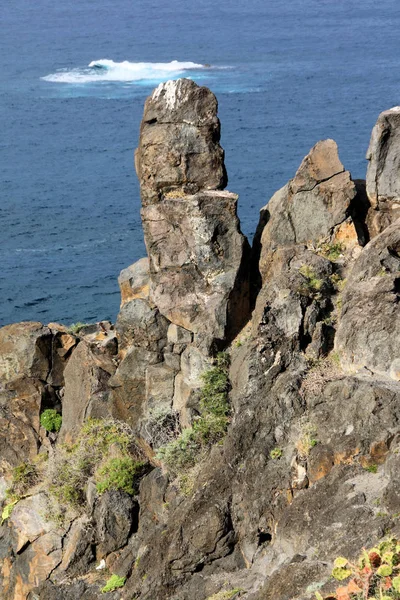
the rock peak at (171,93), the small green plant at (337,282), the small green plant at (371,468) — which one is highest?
the rock peak at (171,93)

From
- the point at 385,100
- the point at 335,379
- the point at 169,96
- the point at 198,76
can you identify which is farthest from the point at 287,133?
the point at 335,379

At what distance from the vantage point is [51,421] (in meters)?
41.6

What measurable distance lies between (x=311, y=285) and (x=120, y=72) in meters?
127

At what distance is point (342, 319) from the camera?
32062 millimetres

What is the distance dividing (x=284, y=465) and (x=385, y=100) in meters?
100

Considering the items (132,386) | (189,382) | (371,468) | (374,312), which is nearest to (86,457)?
(132,386)

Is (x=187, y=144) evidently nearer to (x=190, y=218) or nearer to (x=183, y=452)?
(x=190, y=218)

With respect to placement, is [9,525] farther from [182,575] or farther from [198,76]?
[198,76]

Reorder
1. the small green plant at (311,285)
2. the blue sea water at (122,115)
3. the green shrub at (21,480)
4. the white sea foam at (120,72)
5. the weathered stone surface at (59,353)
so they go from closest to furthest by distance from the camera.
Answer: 1. the small green plant at (311,285)
2. the green shrub at (21,480)
3. the weathered stone surface at (59,353)
4. the blue sea water at (122,115)
5. the white sea foam at (120,72)

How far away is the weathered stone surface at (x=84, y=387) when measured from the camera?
3888 centimetres

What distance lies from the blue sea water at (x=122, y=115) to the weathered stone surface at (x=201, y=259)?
129ft

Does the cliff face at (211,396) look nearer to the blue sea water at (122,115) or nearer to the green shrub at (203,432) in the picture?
the green shrub at (203,432)

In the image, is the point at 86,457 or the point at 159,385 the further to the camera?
the point at 86,457

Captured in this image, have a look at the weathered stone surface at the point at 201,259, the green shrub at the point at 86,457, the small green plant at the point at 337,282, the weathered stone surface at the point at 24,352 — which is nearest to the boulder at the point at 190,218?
the weathered stone surface at the point at 201,259
